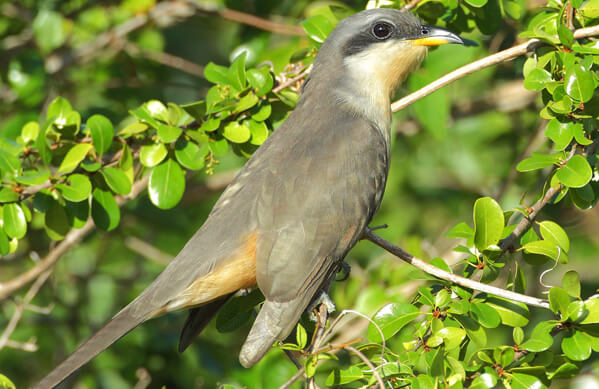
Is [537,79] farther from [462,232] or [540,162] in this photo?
[462,232]

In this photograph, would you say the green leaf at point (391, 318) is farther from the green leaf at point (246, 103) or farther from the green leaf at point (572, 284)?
the green leaf at point (246, 103)

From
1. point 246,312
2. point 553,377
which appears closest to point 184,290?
point 246,312

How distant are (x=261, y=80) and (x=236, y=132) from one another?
27 centimetres

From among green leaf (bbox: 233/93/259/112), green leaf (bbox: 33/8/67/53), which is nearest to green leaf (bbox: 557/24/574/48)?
green leaf (bbox: 233/93/259/112)

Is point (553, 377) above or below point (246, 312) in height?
above

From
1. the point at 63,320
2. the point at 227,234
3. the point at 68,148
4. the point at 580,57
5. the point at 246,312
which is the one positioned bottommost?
the point at 63,320

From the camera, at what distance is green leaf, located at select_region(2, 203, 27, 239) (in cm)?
355

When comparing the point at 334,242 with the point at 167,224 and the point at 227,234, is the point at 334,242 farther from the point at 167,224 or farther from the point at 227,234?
the point at 167,224

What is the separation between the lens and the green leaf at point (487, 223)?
3029 millimetres

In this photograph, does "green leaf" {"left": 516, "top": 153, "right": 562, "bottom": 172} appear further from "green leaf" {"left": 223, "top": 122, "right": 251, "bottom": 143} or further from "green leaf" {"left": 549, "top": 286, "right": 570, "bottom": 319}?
"green leaf" {"left": 223, "top": 122, "right": 251, "bottom": 143}

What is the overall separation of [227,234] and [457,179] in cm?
352

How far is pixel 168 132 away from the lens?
3.67 meters

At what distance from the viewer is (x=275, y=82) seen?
4.05 meters

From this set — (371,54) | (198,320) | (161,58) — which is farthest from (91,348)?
(161,58)
